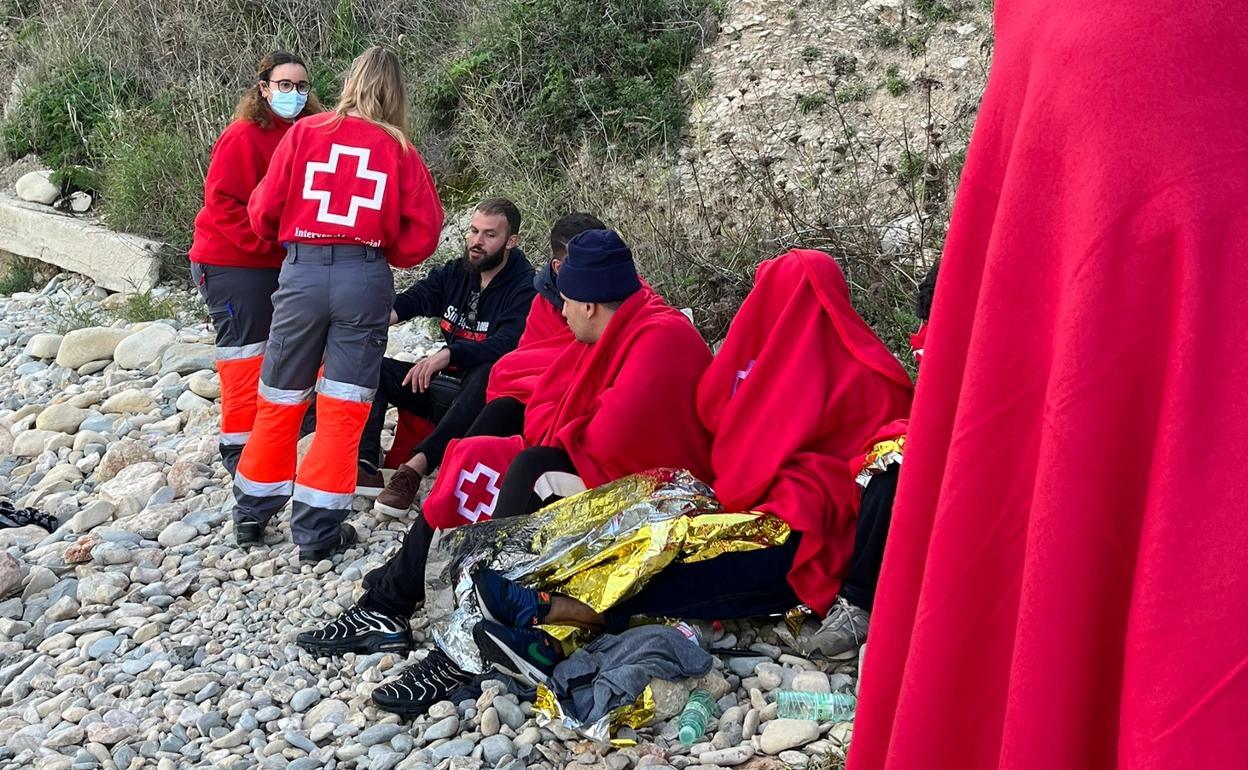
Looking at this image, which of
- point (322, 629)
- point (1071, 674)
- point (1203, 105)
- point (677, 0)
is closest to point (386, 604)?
point (322, 629)

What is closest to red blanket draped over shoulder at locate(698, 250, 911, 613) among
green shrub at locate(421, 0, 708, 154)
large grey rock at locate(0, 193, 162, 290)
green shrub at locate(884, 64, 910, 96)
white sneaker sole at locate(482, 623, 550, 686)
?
white sneaker sole at locate(482, 623, 550, 686)

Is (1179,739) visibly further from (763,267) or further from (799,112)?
(799,112)

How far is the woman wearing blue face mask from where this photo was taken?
19.2 feet

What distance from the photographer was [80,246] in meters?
11.0

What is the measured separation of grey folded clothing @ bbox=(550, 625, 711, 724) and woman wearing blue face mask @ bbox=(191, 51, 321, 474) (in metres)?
2.75

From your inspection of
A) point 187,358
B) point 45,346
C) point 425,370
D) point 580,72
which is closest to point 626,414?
point 425,370

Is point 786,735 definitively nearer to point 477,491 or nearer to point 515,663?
point 515,663

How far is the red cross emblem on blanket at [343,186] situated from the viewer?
5137 mm

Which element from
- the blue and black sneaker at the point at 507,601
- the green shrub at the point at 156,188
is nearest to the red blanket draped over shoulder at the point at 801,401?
the blue and black sneaker at the point at 507,601

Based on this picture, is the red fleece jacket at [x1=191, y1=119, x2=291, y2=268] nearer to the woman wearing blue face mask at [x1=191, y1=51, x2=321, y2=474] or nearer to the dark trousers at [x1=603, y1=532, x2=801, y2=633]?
the woman wearing blue face mask at [x1=191, y1=51, x2=321, y2=474]

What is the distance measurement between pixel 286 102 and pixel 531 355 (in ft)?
5.26

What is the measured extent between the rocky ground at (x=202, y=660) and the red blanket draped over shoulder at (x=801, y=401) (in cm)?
44

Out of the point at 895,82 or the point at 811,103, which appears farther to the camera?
the point at 811,103

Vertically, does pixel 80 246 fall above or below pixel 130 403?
above
